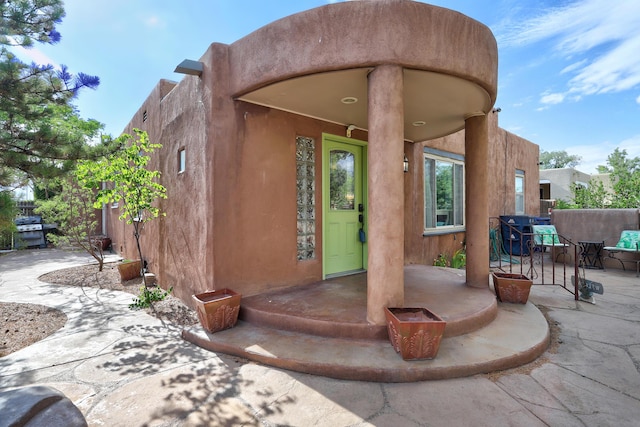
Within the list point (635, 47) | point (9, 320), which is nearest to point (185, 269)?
point (9, 320)

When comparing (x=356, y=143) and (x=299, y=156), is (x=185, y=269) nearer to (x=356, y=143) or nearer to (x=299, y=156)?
(x=299, y=156)

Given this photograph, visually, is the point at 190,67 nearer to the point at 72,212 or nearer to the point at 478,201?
the point at 478,201

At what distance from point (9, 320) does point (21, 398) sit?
343 cm

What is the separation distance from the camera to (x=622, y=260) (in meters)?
6.98

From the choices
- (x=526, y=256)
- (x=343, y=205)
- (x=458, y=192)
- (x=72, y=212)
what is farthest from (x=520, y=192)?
(x=72, y=212)

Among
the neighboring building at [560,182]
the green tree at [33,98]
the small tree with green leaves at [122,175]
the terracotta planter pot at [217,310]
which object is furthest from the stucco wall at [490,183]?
→ the neighboring building at [560,182]

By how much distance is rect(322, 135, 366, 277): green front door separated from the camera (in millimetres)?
4820

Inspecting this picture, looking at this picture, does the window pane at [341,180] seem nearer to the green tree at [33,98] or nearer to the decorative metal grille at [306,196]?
the decorative metal grille at [306,196]

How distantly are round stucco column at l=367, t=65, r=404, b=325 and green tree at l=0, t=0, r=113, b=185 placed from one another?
10.9 feet

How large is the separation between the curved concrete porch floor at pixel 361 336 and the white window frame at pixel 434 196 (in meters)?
2.78

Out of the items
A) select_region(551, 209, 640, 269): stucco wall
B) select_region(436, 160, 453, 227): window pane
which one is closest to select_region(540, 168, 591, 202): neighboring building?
select_region(551, 209, 640, 269): stucco wall

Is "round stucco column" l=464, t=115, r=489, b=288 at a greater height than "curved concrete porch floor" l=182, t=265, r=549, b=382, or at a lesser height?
greater

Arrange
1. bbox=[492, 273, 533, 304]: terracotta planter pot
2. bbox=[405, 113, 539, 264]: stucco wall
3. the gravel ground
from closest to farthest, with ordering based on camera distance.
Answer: the gravel ground
bbox=[492, 273, 533, 304]: terracotta planter pot
bbox=[405, 113, 539, 264]: stucco wall

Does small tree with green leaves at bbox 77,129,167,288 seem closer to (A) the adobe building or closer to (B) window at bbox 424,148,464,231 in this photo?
(A) the adobe building
